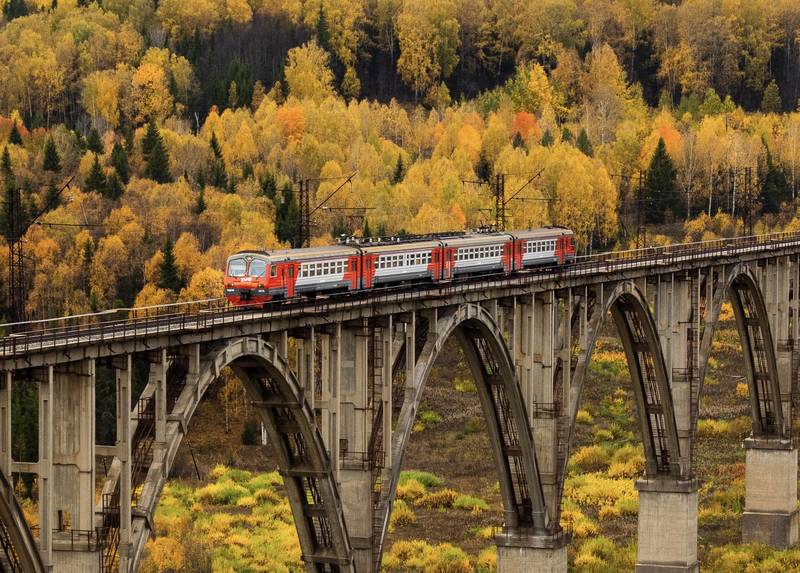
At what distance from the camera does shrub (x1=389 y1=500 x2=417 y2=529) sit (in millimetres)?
104000

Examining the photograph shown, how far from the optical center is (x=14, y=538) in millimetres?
47000

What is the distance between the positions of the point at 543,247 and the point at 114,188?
2997 inches

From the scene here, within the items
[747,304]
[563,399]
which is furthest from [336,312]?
[747,304]

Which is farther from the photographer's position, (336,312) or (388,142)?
(388,142)

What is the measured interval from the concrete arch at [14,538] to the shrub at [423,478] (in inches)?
2601

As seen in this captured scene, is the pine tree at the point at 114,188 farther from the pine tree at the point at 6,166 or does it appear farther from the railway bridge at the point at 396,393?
the railway bridge at the point at 396,393

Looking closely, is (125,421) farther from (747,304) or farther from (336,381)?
(747,304)

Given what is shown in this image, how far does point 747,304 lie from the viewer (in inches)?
4200

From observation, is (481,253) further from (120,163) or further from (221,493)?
(120,163)

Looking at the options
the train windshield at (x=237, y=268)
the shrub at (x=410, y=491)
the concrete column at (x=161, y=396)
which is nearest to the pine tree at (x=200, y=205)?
the shrub at (x=410, y=491)

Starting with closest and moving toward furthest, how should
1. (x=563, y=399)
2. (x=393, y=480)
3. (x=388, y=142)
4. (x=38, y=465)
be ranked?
1. (x=38, y=465)
2. (x=393, y=480)
3. (x=563, y=399)
4. (x=388, y=142)

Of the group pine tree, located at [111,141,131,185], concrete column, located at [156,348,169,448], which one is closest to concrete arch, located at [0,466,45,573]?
concrete column, located at [156,348,169,448]

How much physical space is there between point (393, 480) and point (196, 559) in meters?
28.6

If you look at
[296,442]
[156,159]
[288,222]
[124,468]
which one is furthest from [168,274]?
[124,468]
